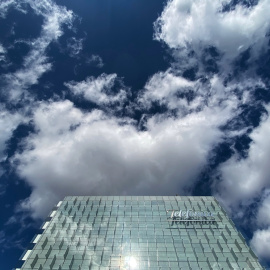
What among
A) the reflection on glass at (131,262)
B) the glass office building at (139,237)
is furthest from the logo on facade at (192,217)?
the reflection on glass at (131,262)

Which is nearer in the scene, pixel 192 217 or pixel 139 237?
pixel 139 237

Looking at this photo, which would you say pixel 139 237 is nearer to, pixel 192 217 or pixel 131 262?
pixel 131 262

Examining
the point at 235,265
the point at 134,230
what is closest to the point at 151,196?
the point at 134,230

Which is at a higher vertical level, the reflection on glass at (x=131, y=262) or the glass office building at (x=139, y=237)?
the glass office building at (x=139, y=237)

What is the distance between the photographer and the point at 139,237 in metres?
72.2

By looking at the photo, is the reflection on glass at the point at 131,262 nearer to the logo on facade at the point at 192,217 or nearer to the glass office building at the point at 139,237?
the glass office building at the point at 139,237

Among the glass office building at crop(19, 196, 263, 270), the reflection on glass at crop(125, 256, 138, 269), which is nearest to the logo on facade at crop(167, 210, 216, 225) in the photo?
the glass office building at crop(19, 196, 263, 270)

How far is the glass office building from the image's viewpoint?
207 feet

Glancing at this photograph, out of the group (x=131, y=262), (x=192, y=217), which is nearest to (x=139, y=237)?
(x=131, y=262)

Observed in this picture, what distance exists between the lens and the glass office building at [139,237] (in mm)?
63031

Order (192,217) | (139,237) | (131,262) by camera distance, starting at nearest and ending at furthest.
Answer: (131,262), (139,237), (192,217)

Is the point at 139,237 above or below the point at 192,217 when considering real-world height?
below

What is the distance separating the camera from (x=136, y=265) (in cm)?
6269

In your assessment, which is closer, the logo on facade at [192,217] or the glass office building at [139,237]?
the glass office building at [139,237]
